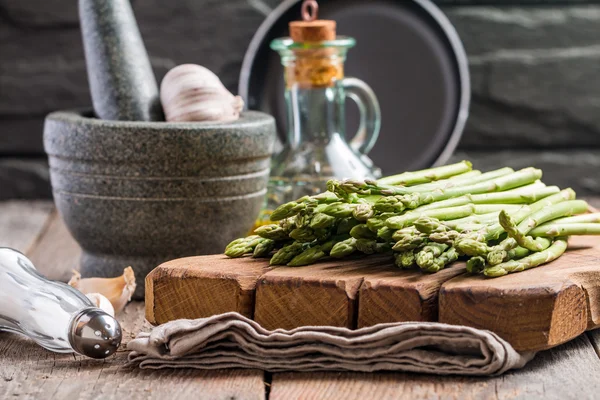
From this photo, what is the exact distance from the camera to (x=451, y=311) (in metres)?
0.89

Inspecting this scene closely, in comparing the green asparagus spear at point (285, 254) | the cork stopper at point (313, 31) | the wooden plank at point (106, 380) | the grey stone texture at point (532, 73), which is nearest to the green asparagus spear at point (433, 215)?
the green asparagus spear at point (285, 254)

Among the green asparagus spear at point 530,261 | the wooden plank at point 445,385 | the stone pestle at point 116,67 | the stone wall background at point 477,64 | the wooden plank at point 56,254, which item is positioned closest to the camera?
the wooden plank at point 445,385

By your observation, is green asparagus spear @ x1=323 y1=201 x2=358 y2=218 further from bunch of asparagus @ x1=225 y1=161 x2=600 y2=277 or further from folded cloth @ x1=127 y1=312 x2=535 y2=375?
folded cloth @ x1=127 y1=312 x2=535 y2=375

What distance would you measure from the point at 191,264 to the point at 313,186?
0.40 metres

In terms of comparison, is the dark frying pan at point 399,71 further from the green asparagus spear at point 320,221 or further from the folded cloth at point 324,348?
the folded cloth at point 324,348

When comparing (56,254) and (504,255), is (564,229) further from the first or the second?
(56,254)

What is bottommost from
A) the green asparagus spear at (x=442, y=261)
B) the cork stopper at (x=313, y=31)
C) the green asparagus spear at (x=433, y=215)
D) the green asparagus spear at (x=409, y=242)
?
the green asparagus spear at (x=442, y=261)

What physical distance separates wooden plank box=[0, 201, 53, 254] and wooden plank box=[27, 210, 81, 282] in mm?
18

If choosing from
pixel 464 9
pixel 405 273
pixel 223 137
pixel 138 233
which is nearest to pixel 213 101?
pixel 223 137

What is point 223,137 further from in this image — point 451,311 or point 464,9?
point 464,9

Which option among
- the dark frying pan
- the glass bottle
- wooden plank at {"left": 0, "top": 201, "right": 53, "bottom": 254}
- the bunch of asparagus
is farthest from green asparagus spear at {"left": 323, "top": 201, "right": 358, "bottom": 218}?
the dark frying pan

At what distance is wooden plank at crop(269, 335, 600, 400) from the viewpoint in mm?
816

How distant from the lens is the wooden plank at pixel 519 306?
2.85ft

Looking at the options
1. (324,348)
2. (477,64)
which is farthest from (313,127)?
(477,64)
